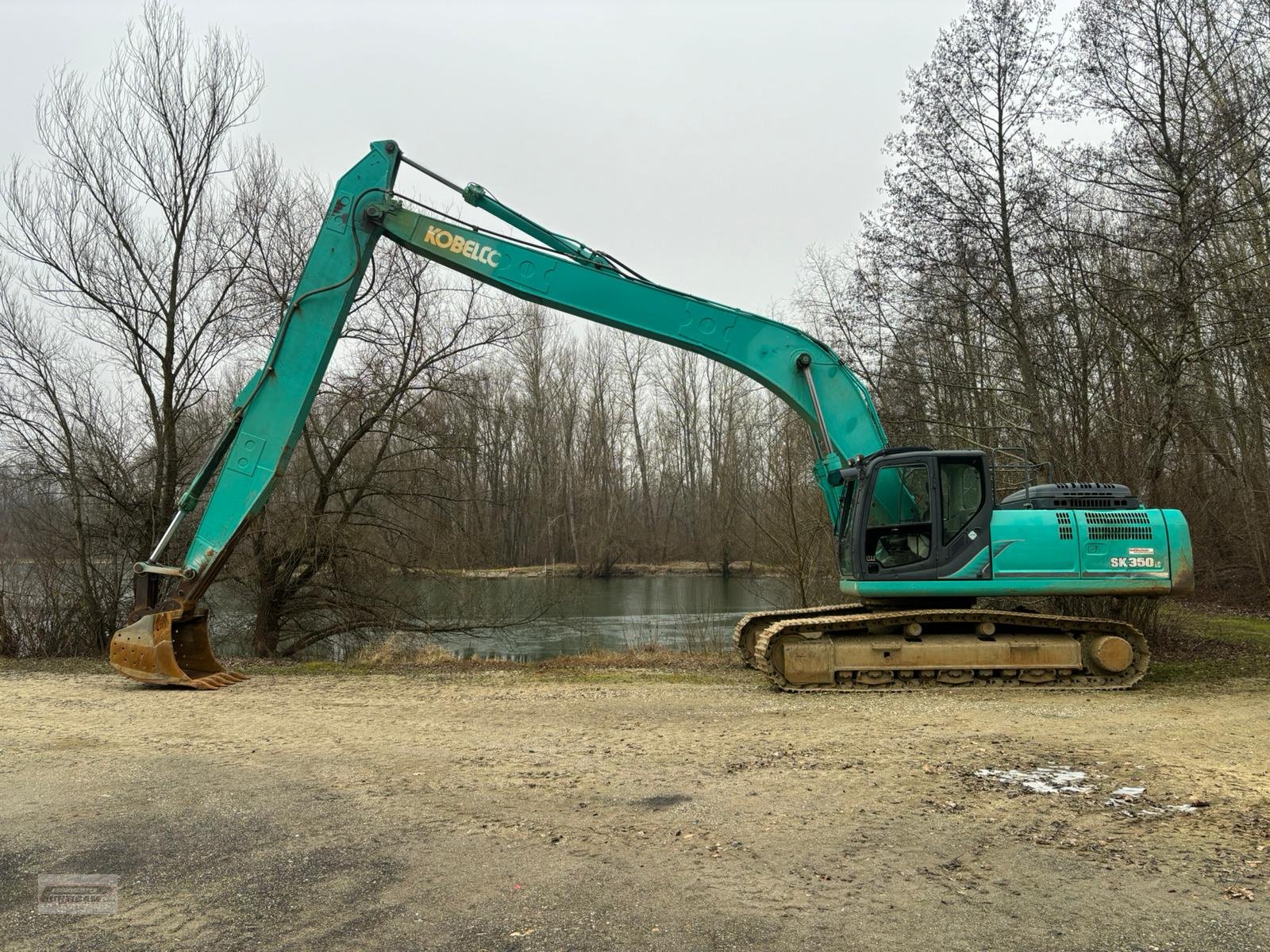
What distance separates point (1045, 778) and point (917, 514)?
4.07 meters

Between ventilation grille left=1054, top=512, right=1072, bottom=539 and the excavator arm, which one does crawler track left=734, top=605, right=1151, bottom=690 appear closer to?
ventilation grille left=1054, top=512, right=1072, bottom=539

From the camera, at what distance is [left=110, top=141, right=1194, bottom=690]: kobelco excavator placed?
30.1ft

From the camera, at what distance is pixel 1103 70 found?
39.8 ft

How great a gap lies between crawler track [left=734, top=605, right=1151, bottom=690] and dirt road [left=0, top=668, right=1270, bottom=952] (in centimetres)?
83

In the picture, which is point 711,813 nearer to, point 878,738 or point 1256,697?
point 878,738

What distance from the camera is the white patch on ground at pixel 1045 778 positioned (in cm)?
546

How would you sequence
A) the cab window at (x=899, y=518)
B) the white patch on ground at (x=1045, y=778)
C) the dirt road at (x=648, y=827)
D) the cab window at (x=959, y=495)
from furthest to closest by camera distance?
1. the cab window at (x=899, y=518)
2. the cab window at (x=959, y=495)
3. the white patch on ground at (x=1045, y=778)
4. the dirt road at (x=648, y=827)

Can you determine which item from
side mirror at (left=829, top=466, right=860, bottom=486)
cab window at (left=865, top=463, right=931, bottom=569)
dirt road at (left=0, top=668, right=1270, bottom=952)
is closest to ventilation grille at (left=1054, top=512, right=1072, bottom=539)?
cab window at (left=865, top=463, right=931, bottom=569)

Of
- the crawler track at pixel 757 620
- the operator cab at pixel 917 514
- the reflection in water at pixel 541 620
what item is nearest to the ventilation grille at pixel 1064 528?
the operator cab at pixel 917 514

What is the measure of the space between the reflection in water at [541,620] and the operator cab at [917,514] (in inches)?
267

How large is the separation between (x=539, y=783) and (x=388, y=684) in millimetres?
5117

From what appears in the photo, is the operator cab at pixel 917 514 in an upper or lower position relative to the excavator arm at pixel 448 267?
lower

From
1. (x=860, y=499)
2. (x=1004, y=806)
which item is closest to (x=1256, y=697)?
(x=860, y=499)

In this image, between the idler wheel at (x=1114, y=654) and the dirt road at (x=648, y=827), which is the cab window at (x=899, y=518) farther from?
the idler wheel at (x=1114, y=654)
